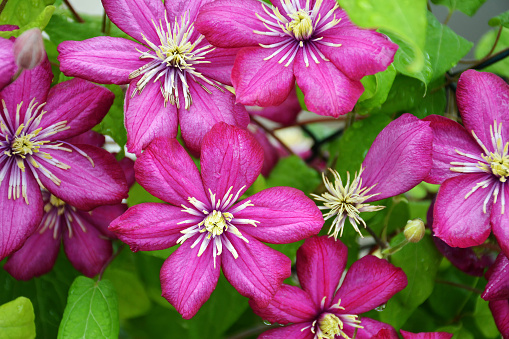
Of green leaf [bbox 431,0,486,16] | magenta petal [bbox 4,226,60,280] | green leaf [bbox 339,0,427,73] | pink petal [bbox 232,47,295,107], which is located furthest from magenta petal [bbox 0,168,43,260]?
green leaf [bbox 431,0,486,16]

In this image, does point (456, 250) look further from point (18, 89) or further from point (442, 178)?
point (18, 89)

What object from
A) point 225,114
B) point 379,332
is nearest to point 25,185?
point 225,114

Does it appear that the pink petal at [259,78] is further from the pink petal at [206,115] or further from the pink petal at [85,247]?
the pink petal at [85,247]

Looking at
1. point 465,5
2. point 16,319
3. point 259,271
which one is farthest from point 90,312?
point 465,5

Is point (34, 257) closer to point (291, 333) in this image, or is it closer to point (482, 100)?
point (291, 333)

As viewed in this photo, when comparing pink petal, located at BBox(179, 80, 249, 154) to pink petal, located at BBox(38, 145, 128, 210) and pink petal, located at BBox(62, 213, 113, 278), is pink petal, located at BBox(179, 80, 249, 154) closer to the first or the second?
pink petal, located at BBox(38, 145, 128, 210)

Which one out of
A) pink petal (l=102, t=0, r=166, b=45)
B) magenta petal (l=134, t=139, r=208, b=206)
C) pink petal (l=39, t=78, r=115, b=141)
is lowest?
magenta petal (l=134, t=139, r=208, b=206)
